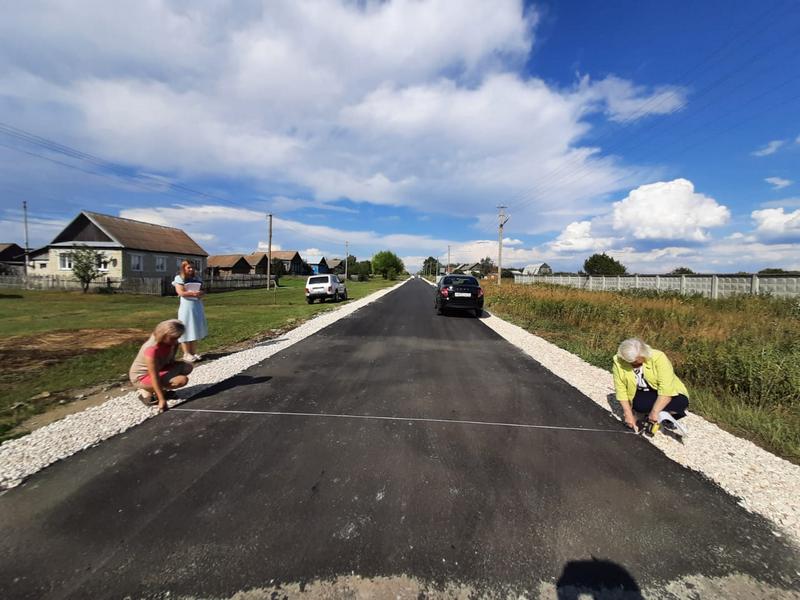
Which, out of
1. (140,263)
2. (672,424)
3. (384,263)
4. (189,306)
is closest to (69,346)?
(189,306)

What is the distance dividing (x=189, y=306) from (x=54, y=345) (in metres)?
4.60

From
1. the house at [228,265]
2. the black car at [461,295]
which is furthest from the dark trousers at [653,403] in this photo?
the house at [228,265]

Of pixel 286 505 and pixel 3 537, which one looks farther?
pixel 286 505

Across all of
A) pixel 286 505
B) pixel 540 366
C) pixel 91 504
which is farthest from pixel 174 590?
pixel 540 366

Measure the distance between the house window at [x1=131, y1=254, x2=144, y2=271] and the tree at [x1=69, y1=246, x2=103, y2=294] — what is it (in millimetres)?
3370

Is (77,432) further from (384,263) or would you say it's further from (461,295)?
(384,263)

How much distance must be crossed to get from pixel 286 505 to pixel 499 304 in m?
18.8

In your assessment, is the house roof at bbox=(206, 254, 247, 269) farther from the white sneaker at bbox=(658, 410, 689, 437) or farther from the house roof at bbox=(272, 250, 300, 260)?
the white sneaker at bbox=(658, 410, 689, 437)

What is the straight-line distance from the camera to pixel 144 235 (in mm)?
34062

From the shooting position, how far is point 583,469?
3.20 m

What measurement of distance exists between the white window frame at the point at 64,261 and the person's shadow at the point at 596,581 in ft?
131

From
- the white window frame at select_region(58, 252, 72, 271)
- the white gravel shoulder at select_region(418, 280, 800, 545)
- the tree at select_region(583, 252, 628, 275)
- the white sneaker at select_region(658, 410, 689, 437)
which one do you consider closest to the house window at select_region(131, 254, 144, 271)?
the white window frame at select_region(58, 252, 72, 271)

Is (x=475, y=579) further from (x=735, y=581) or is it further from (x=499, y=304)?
(x=499, y=304)

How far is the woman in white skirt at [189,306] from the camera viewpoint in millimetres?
6301
